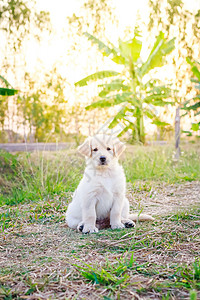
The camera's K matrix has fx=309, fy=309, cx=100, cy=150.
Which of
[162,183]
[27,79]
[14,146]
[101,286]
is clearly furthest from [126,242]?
[27,79]

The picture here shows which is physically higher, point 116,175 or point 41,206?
point 116,175

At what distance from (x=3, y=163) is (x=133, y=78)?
185 inches

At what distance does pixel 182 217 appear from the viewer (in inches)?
131

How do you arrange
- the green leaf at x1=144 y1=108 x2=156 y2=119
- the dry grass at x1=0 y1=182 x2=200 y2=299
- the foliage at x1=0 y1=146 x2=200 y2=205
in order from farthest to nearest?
the green leaf at x1=144 y1=108 x2=156 y2=119 → the foliage at x1=0 y1=146 x2=200 y2=205 → the dry grass at x1=0 y1=182 x2=200 y2=299

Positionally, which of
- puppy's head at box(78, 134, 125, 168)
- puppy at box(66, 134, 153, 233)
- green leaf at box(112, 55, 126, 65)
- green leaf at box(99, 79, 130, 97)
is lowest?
puppy at box(66, 134, 153, 233)

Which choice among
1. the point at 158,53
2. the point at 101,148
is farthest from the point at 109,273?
the point at 158,53

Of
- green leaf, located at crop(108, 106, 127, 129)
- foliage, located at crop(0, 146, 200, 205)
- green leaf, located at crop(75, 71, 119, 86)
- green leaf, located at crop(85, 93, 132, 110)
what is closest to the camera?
foliage, located at crop(0, 146, 200, 205)

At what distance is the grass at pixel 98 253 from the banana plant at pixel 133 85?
15.1 ft

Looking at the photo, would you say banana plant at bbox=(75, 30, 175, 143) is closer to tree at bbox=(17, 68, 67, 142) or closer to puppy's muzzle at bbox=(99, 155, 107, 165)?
tree at bbox=(17, 68, 67, 142)

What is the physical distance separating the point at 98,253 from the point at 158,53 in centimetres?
767

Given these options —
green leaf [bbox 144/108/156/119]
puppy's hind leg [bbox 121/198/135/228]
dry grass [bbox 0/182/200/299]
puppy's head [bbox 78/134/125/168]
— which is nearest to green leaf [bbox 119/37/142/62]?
green leaf [bbox 144/108/156/119]

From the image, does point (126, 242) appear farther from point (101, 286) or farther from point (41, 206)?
point (41, 206)

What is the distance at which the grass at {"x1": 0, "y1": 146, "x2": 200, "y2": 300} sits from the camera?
6.10 ft

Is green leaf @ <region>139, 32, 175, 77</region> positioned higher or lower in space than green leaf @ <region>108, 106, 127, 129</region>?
higher
